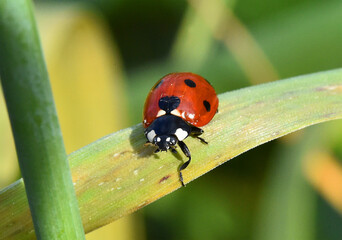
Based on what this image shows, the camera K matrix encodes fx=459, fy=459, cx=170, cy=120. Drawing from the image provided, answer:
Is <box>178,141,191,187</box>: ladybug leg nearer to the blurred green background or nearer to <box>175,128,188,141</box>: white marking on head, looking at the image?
<box>175,128,188,141</box>: white marking on head

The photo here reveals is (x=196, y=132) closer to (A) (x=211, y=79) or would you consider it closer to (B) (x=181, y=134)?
(B) (x=181, y=134)

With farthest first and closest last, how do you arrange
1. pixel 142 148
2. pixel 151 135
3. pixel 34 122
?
pixel 151 135
pixel 142 148
pixel 34 122

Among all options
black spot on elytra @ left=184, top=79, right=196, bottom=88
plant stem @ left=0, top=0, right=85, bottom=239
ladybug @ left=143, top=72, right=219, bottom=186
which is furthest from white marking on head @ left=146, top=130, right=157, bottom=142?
plant stem @ left=0, top=0, right=85, bottom=239

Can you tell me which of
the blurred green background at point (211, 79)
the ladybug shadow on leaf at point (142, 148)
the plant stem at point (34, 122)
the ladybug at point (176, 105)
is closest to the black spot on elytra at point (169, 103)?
the ladybug at point (176, 105)

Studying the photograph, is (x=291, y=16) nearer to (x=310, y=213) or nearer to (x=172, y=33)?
(x=172, y=33)

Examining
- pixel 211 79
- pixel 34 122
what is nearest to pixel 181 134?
pixel 34 122

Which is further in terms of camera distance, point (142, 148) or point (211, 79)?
point (211, 79)

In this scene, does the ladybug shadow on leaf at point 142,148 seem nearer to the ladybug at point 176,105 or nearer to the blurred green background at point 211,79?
the ladybug at point 176,105

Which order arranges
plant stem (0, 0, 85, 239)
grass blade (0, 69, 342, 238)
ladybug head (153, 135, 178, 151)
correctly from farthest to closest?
ladybug head (153, 135, 178, 151) → grass blade (0, 69, 342, 238) → plant stem (0, 0, 85, 239)
